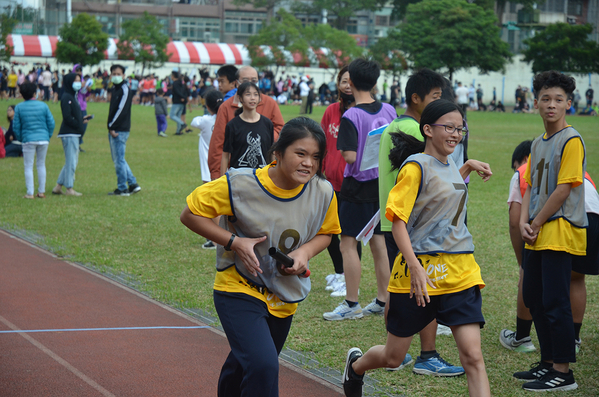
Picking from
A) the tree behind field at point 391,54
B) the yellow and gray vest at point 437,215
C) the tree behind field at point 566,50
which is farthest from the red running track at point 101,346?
the tree behind field at point 566,50

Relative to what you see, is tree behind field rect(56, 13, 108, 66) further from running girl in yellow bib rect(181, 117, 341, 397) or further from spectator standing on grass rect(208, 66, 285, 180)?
running girl in yellow bib rect(181, 117, 341, 397)

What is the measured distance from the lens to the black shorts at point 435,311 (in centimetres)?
342

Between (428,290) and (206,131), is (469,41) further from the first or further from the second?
(428,290)

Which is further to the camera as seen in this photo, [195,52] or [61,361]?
[195,52]

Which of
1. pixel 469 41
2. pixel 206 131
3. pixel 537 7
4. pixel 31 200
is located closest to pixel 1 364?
pixel 206 131

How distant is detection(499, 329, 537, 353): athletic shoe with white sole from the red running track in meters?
1.46

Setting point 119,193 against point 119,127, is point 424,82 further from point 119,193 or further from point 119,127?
point 119,193

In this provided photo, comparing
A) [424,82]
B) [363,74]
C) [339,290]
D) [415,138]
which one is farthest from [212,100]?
[415,138]

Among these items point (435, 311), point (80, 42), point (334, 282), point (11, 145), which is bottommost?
point (334, 282)

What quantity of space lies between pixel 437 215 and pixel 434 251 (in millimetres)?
194

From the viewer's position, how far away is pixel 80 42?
167 feet

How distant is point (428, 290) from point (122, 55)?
57.8m

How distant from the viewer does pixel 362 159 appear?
5.40 meters

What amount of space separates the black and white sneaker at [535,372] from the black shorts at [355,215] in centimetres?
170
